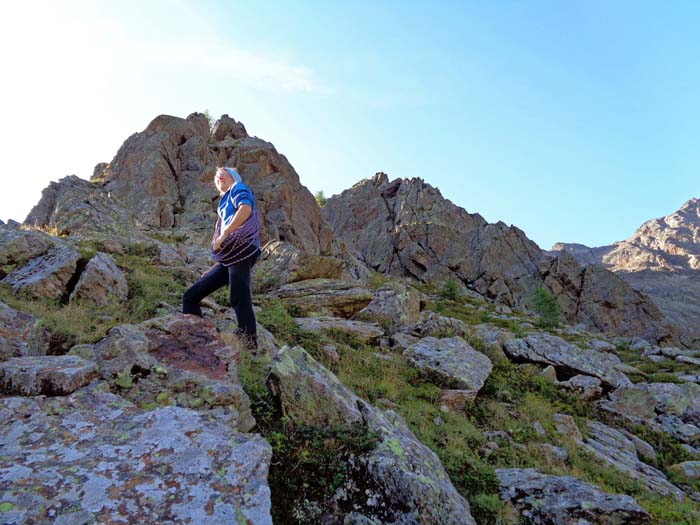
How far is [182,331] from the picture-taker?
241 inches

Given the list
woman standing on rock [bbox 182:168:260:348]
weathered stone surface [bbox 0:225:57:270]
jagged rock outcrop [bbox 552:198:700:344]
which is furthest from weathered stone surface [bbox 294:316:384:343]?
jagged rock outcrop [bbox 552:198:700:344]

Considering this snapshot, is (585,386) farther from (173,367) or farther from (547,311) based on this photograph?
(547,311)

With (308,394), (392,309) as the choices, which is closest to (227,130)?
(392,309)

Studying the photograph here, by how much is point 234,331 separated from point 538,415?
694 centimetres

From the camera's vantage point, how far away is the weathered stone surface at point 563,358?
12.9m

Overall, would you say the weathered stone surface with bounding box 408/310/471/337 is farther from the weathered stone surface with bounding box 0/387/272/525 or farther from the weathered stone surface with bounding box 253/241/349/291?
the weathered stone surface with bounding box 0/387/272/525

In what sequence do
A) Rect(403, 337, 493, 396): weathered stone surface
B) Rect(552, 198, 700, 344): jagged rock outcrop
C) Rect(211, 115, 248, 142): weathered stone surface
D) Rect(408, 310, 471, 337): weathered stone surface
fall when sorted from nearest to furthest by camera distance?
Rect(403, 337, 493, 396): weathered stone surface
Rect(408, 310, 471, 337): weathered stone surface
Rect(211, 115, 248, 142): weathered stone surface
Rect(552, 198, 700, 344): jagged rock outcrop

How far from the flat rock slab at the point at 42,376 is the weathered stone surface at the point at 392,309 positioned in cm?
1069

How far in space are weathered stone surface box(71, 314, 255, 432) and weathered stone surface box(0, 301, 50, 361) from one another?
1.70 ft

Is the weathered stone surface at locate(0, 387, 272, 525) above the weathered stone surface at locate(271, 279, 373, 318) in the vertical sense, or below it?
below

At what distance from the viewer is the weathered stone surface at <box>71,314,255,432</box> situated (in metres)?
4.79

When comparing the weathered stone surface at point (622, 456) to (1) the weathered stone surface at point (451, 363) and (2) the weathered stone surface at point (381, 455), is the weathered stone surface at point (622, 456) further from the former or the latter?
(2) the weathered stone surface at point (381, 455)

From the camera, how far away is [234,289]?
688cm

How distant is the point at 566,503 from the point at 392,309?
10.8m
